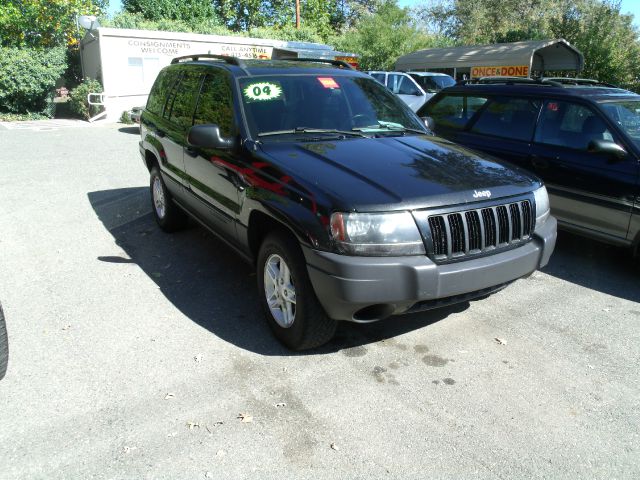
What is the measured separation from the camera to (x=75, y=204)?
762 centimetres

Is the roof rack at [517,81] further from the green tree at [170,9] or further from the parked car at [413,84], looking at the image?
the green tree at [170,9]

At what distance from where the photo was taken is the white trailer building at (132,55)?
60.5ft

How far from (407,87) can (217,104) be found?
45.0 feet

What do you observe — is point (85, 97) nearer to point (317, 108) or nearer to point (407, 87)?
point (407, 87)

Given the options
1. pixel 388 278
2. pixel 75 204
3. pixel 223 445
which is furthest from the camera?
pixel 75 204

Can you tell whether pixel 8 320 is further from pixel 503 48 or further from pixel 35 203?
pixel 503 48

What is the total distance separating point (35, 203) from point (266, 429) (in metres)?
6.02

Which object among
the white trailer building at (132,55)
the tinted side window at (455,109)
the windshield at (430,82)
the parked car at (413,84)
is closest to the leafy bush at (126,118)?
the white trailer building at (132,55)

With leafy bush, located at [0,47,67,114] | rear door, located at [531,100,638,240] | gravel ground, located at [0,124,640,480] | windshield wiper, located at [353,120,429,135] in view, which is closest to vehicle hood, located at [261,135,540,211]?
windshield wiper, located at [353,120,429,135]

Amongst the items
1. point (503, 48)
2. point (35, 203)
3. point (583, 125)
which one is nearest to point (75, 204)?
point (35, 203)

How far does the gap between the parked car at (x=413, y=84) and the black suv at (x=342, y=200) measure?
12.2m

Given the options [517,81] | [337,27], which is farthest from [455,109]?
[337,27]

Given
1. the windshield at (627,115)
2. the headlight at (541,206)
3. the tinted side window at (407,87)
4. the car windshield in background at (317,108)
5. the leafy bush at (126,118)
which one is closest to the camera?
the headlight at (541,206)

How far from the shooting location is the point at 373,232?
3195mm
